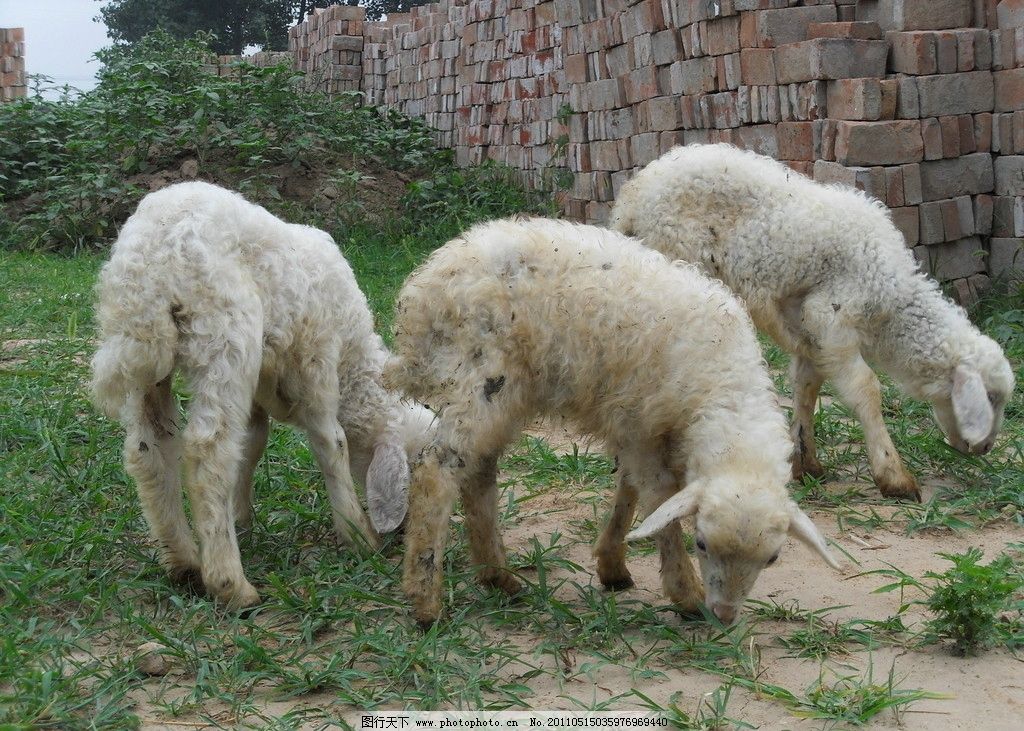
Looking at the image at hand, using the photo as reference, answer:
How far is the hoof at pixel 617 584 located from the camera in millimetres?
4438

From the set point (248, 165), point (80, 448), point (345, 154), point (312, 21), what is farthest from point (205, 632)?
point (312, 21)

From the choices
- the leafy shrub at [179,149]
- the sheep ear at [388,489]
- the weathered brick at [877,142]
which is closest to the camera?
the sheep ear at [388,489]

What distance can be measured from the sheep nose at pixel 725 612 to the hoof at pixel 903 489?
6.67 feet

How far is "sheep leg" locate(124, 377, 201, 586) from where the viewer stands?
4.25 m

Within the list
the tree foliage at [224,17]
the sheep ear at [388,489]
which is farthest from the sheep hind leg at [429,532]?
the tree foliage at [224,17]

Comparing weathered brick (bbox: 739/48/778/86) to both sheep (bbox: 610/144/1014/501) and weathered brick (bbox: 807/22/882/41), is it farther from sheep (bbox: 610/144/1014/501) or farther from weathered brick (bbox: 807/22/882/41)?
sheep (bbox: 610/144/1014/501)

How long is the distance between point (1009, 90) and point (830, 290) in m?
3.54

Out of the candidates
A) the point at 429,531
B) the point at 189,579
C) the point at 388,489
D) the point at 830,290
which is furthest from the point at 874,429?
the point at 189,579

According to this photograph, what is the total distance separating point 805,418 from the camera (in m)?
5.89

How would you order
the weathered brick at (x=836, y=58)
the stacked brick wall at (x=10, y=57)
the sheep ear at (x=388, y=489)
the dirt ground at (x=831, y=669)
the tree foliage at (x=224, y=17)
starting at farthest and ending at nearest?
1. the tree foliage at (x=224, y=17)
2. the stacked brick wall at (x=10, y=57)
3. the weathered brick at (x=836, y=58)
4. the sheep ear at (x=388, y=489)
5. the dirt ground at (x=831, y=669)

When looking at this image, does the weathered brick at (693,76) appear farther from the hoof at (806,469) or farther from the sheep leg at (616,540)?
the sheep leg at (616,540)

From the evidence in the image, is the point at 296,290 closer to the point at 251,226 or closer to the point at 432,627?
the point at 251,226

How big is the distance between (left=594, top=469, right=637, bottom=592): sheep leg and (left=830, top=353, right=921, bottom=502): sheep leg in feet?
5.58

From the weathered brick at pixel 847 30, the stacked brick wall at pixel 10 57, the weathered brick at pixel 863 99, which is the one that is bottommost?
the weathered brick at pixel 863 99
